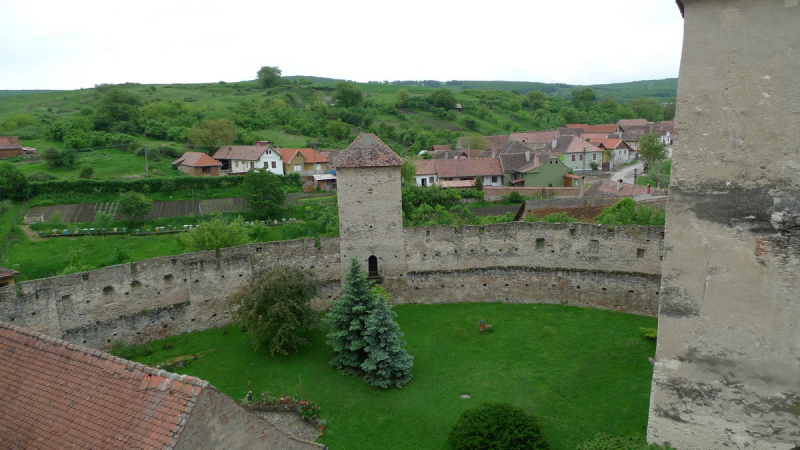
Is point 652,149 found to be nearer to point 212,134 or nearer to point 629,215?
point 629,215

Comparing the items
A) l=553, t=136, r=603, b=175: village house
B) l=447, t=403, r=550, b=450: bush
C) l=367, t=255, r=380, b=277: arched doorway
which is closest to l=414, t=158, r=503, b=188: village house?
l=553, t=136, r=603, b=175: village house

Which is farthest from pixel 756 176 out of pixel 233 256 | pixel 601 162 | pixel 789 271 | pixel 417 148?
pixel 417 148

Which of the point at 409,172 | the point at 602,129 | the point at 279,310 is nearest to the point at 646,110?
the point at 602,129

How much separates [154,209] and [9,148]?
2683cm

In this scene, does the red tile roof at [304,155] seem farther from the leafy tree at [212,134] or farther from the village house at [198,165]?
the leafy tree at [212,134]

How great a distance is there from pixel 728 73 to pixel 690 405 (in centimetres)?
758

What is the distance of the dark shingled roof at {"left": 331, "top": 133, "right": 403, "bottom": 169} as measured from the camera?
2522 centimetres

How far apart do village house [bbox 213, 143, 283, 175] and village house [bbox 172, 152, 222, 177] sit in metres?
2.11

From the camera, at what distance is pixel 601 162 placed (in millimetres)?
69500

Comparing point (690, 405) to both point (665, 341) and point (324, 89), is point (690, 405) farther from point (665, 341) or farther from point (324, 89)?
point (324, 89)

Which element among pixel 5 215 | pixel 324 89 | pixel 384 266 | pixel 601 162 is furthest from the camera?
pixel 324 89

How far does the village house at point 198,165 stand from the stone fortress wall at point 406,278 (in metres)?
38.6

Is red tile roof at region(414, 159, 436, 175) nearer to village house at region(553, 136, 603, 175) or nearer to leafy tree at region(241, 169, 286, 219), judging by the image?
village house at region(553, 136, 603, 175)

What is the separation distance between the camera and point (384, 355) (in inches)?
757
